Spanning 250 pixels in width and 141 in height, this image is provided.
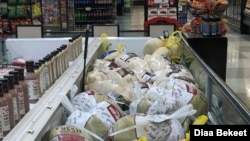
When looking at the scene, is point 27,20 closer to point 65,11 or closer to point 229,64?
point 65,11

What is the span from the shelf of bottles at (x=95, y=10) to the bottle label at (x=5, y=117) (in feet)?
28.9

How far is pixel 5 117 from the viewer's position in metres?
1.78

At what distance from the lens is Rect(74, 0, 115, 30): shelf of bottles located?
1046 cm

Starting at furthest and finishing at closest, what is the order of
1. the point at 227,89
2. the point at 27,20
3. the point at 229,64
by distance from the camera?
the point at 27,20, the point at 229,64, the point at 227,89

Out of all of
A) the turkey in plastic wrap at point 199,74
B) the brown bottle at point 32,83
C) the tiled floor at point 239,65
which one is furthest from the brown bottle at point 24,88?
the tiled floor at point 239,65

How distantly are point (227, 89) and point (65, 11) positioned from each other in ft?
29.6

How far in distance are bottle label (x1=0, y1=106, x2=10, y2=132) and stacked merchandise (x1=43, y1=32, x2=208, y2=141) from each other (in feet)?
0.64

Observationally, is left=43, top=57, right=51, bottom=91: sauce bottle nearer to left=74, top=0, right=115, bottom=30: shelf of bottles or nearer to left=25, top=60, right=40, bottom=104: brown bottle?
left=25, top=60, right=40, bottom=104: brown bottle

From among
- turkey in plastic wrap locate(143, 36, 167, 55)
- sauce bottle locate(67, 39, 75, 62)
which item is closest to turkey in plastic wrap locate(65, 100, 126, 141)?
sauce bottle locate(67, 39, 75, 62)

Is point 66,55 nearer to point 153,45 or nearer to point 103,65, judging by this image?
point 103,65

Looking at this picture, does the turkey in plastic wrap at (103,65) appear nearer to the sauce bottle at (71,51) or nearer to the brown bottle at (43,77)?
the sauce bottle at (71,51)

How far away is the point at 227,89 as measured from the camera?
2088 mm

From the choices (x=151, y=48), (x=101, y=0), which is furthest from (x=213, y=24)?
(x=101, y=0)

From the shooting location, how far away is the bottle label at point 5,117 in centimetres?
175
